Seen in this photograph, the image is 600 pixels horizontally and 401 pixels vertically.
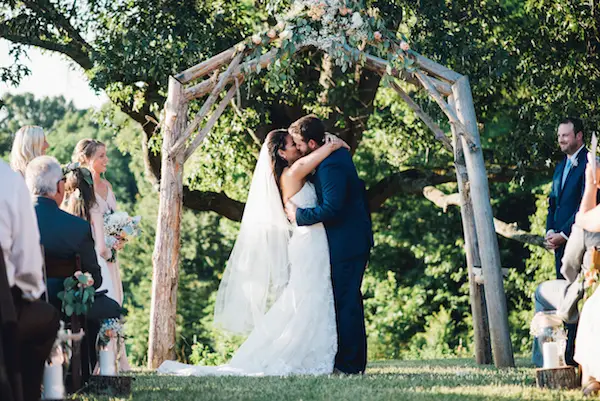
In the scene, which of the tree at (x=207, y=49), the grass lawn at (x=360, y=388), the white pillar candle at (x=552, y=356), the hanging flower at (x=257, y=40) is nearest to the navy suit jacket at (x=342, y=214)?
the grass lawn at (x=360, y=388)

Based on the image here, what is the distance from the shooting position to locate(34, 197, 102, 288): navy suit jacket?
573cm

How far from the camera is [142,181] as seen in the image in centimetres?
3616

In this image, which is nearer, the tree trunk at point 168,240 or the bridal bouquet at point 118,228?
the bridal bouquet at point 118,228

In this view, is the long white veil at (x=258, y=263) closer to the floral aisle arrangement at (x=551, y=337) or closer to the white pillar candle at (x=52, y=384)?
the floral aisle arrangement at (x=551, y=337)

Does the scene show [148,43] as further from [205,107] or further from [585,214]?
[585,214]

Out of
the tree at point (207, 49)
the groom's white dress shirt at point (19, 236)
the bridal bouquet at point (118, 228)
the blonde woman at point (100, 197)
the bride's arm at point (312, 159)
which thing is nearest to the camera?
the groom's white dress shirt at point (19, 236)

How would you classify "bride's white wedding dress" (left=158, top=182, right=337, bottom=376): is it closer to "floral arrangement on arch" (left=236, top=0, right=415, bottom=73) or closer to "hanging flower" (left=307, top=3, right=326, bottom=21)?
"floral arrangement on arch" (left=236, top=0, right=415, bottom=73)

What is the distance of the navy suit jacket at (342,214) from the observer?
26.2ft

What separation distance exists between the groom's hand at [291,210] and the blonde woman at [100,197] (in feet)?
5.13

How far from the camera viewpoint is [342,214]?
8.06 metres

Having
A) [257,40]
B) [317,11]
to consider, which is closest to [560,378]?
[317,11]

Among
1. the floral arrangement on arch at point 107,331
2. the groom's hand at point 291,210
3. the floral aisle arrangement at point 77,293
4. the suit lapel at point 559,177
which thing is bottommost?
the floral arrangement on arch at point 107,331

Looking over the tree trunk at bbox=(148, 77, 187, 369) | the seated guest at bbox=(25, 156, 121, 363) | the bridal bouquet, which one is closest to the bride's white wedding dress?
the tree trunk at bbox=(148, 77, 187, 369)

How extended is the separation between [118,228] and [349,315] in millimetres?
2117
